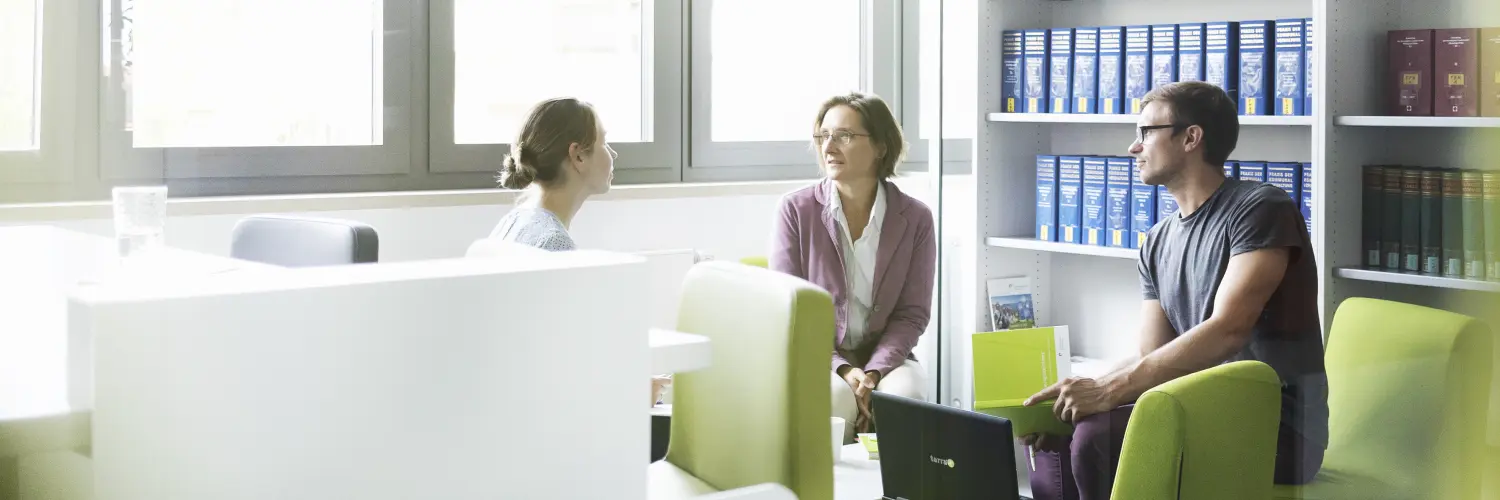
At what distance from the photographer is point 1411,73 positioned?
1.75 m

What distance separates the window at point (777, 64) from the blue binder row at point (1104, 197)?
5.55 feet

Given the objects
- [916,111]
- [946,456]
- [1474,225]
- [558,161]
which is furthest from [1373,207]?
[916,111]

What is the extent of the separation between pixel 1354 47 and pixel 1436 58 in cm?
11

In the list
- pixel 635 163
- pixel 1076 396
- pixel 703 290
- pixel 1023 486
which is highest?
pixel 635 163

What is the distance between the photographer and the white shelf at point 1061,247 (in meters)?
2.15

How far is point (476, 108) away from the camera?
3.46 m

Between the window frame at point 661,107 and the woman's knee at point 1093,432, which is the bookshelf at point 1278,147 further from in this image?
the window frame at point 661,107

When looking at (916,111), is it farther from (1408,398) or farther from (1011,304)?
(1408,398)

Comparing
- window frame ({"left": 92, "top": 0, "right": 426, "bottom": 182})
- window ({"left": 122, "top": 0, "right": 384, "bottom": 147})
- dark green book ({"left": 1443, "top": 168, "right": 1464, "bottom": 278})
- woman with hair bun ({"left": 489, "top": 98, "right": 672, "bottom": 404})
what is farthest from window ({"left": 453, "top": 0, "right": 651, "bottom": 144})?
dark green book ({"left": 1443, "top": 168, "right": 1464, "bottom": 278})

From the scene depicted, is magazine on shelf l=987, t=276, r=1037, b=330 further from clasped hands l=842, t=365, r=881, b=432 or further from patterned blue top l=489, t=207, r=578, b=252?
patterned blue top l=489, t=207, r=578, b=252

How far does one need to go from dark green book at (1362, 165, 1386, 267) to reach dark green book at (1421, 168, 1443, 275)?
2.0 inches

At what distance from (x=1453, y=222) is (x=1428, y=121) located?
14cm

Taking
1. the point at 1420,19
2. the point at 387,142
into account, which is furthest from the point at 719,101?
the point at 1420,19

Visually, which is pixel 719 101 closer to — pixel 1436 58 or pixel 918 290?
pixel 918 290
